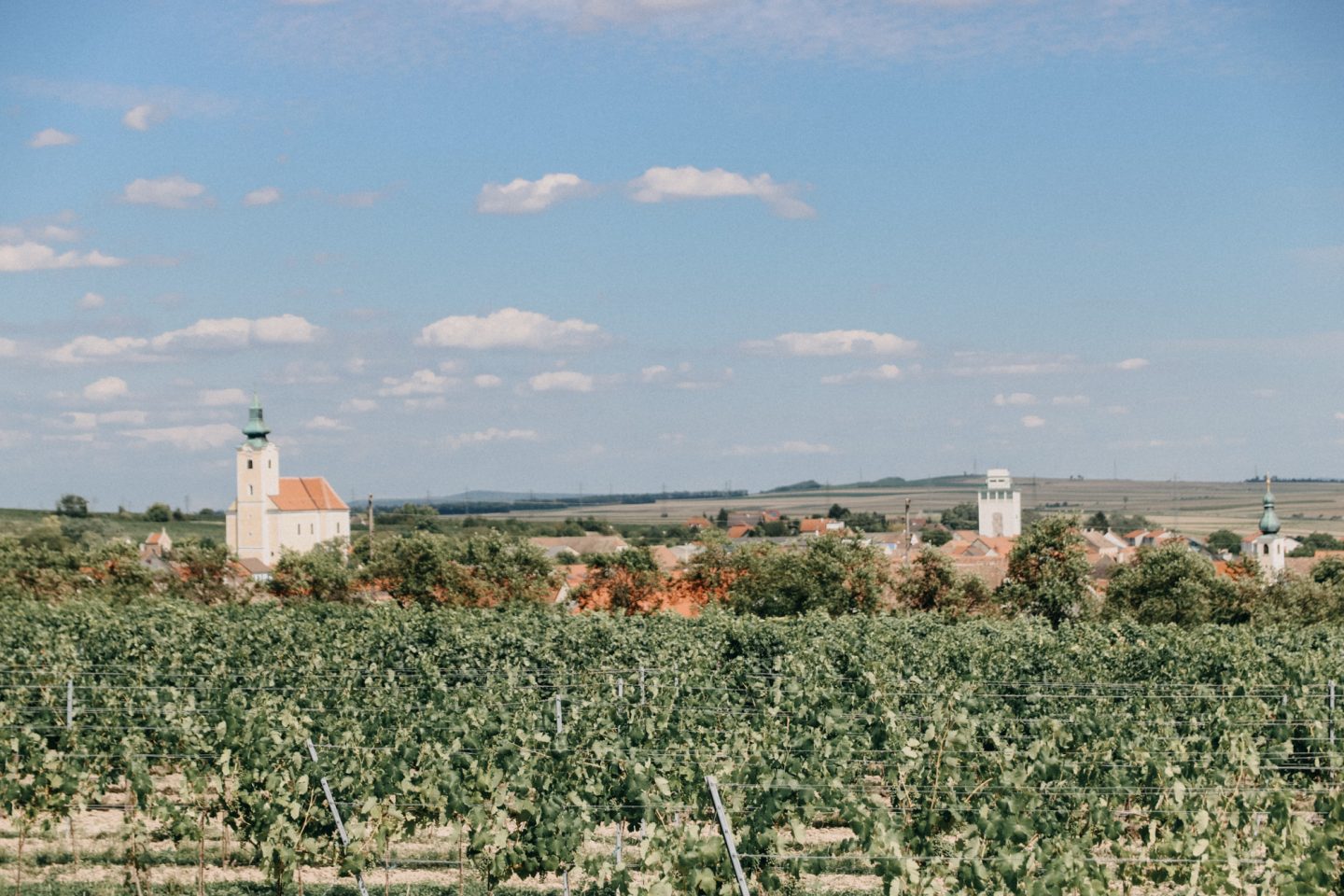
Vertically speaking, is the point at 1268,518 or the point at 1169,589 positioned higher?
the point at 1268,518

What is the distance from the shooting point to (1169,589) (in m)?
37.4

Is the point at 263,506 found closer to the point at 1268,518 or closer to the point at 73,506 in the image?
the point at 73,506

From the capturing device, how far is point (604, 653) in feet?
71.4

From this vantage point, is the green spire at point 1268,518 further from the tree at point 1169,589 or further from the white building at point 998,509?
the white building at point 998,509

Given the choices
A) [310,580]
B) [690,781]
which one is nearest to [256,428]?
[310,580]

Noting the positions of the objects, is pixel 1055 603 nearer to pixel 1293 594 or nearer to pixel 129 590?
pixel 1293 594

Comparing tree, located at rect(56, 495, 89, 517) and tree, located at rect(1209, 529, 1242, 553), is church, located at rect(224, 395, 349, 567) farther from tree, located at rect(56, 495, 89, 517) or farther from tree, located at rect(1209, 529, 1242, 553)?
tree, located at rect(1209, 529, 1242, 553)

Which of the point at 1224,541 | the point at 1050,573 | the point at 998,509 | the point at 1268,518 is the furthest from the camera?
the point at 998,509

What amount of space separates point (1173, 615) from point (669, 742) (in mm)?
29199

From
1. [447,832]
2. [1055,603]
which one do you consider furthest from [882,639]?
[1055,603]

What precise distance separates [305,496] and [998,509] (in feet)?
302

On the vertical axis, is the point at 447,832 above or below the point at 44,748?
below

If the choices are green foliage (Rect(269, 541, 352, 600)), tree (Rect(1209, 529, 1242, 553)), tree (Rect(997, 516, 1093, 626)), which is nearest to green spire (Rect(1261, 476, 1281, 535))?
tree (Rect(997, 516, 1093, 626))

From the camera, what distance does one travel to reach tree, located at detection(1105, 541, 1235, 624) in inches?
1449
